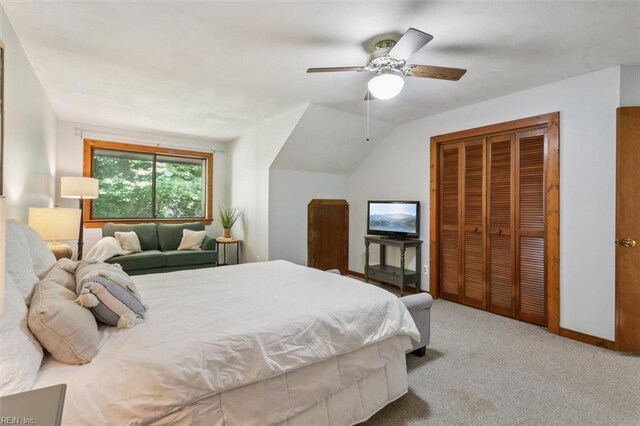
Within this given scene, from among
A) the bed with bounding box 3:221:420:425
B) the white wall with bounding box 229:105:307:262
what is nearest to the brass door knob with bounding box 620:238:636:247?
A: the bed with bounding box 3:221:420:425

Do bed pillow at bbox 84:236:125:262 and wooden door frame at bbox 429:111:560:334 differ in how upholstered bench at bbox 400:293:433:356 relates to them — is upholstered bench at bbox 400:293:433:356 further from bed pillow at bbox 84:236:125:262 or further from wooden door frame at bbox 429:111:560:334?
bed pillow at bbox 84:236:125:262

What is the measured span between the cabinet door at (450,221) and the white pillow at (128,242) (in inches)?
167

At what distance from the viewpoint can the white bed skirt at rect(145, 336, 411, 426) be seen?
1.28 metres

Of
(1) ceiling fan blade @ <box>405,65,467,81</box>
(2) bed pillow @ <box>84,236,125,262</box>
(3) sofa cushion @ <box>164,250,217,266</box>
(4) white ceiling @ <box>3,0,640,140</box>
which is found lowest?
(3) sofa cushion @ <box>164,250,217,266</box>

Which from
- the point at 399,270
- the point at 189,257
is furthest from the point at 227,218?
the point at 399,270

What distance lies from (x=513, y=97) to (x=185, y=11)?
3.28 meters

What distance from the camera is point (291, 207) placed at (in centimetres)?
496

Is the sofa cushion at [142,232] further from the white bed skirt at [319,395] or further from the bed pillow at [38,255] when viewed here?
the white bed skirt at [319,395]

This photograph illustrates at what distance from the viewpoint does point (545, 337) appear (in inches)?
116

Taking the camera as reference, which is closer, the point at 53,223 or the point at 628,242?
the point at 628,242

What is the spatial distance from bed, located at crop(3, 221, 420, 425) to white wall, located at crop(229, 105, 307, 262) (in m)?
2.59

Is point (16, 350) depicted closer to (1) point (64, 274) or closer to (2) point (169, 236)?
(1) point (64, 274)

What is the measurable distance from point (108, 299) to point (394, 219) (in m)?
3.74

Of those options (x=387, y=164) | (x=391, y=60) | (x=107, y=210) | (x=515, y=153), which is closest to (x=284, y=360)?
A: (x=391, y=60)
